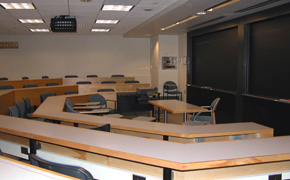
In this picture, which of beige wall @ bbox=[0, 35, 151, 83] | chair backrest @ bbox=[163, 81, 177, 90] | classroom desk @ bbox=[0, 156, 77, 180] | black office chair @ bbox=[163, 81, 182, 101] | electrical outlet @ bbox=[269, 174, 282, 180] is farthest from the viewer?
beige wall @ bbox=[0, 35, 151, 83]

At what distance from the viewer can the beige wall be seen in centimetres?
1288

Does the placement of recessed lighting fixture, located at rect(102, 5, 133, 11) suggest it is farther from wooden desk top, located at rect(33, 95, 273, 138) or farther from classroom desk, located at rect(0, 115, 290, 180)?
classroom desk, located at rect(0, 115, 290, 180)

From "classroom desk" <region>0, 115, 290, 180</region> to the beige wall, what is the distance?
1113 cm

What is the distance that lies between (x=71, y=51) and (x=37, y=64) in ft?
5.70

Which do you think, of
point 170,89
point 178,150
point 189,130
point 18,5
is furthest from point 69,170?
point 170,89

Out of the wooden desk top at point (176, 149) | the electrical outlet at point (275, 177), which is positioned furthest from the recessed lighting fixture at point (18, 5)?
the electrical outlet at point (275, 177)

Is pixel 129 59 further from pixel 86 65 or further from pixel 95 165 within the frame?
pixel 95 165

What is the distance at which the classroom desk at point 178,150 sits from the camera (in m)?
1.82

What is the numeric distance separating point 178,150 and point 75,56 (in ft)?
39.7

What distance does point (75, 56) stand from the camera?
1335 centimetres

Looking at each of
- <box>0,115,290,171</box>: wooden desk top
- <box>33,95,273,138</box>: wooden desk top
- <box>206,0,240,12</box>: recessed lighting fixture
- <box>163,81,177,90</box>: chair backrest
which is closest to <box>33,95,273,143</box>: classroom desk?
<box>33,95,273,138</box>: wooden desk top

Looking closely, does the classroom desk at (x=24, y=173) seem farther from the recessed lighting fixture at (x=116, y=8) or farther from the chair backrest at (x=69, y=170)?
the recessed lighting fixture at (x=116, y=8)

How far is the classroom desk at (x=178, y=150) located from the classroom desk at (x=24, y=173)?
0.58 metres

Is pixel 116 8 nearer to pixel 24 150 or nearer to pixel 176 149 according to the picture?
pixel 24 150
